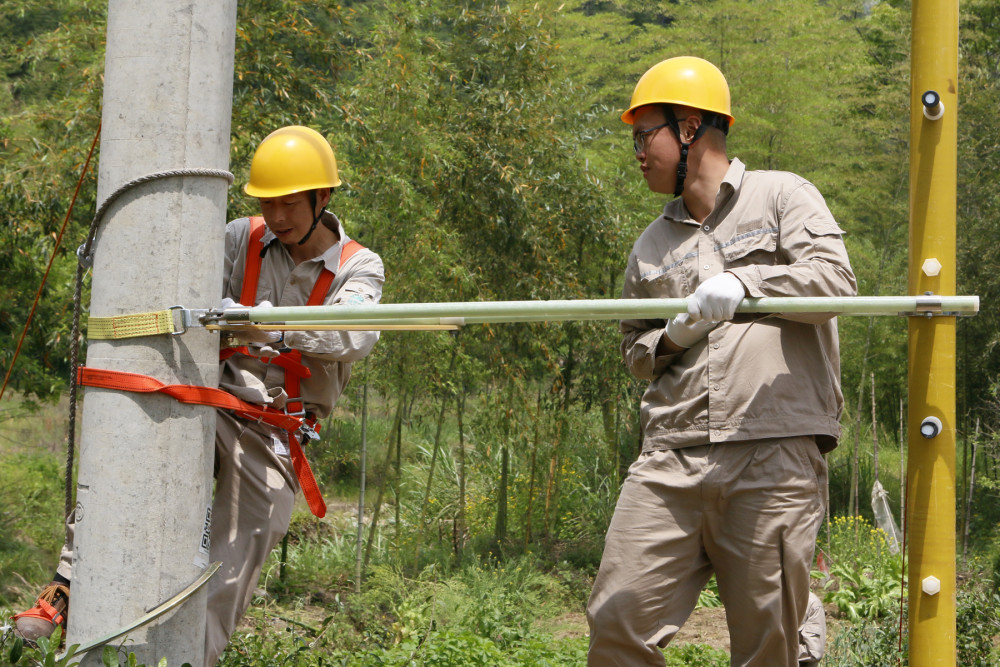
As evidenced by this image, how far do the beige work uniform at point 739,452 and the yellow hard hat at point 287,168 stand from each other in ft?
4.03

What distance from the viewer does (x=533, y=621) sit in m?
7.42

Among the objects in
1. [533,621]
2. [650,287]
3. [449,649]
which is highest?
[650,287]

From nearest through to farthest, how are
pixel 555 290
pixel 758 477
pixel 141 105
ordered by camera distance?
pixel 141 105
pixel 758 477
pixel 555 290

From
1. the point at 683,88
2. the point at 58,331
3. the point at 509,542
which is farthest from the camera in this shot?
the point at 509,542

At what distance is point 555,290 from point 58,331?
13.0ft

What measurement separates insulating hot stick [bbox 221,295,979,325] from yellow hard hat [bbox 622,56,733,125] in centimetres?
106

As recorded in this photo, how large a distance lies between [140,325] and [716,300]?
4.57 ft

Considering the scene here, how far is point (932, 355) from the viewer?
253 cm

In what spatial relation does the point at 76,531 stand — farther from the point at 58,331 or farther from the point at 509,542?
the point at 509,542

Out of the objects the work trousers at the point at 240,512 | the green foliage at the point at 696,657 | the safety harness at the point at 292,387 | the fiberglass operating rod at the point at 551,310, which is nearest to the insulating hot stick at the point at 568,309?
the fiberglass operating rod at the point at 551,310

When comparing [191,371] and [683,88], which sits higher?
[683,88]

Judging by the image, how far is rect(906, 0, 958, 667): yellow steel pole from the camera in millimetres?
2553

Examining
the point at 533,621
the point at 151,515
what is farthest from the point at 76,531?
the point at 533,621

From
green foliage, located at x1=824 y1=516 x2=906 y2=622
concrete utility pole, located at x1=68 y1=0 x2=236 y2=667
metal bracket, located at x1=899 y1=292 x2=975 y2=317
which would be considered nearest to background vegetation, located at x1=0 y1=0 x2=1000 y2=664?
green foliage, located at x1=824 y1=516 x2=906 y2=622
